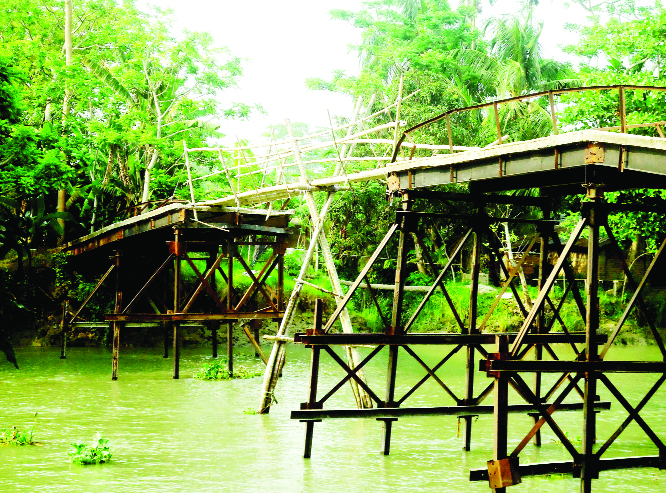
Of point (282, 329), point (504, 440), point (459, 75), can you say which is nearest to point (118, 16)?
point (459, 75)

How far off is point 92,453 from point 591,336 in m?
6.12

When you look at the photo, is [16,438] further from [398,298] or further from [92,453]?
[398,298]

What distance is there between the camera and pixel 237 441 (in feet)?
39.9

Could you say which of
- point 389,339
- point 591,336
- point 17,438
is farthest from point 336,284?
point 591,336

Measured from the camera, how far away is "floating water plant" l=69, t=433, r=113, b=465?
10.5m

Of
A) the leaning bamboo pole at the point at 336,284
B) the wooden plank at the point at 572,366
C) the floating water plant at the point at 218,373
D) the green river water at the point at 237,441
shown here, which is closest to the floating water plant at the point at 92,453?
the green river water at the point at 237,441

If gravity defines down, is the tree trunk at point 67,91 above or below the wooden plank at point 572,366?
above

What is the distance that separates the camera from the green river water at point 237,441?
9.78m

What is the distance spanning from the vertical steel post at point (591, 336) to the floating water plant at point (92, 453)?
5.77m

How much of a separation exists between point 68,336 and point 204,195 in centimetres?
619

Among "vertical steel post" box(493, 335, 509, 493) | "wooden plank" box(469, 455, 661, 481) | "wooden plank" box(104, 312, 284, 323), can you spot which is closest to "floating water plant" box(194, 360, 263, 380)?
"wooden plank" box(104, 312, 284, 323)

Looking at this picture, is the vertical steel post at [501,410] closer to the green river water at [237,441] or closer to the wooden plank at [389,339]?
the green river water at [237,441]

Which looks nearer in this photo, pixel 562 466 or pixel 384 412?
pixel 562 466

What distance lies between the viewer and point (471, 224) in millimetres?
11438
